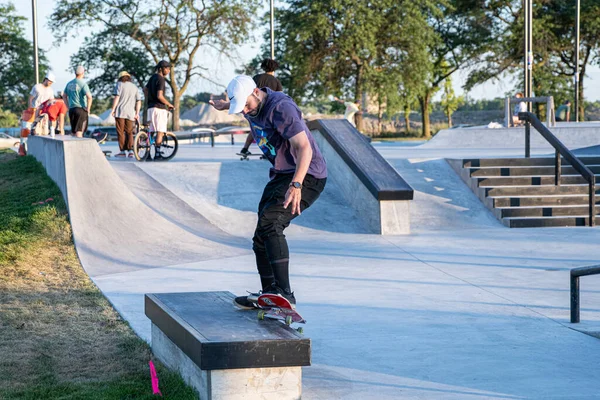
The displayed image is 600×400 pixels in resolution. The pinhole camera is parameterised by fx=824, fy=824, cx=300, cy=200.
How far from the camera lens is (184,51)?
160 feet

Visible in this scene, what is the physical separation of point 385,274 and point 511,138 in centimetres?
1426

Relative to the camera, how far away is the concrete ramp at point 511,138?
A: 71.5ft

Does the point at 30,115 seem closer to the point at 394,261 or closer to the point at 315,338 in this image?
the point at 394,261

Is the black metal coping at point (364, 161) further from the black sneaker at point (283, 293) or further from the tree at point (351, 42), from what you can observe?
the tree at point (351, 42)

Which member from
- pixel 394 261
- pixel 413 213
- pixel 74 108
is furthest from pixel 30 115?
pixel 394 261

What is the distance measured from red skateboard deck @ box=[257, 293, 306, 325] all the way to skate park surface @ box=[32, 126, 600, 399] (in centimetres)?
38

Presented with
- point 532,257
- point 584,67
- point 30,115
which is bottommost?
point 532,257

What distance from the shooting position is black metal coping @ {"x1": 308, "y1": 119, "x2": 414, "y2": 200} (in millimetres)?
11648

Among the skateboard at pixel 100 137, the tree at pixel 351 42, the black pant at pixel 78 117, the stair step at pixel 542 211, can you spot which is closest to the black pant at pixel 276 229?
the stair step at pixel 542 211

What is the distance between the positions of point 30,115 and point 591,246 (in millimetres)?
13890

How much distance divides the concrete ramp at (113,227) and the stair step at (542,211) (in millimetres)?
4494

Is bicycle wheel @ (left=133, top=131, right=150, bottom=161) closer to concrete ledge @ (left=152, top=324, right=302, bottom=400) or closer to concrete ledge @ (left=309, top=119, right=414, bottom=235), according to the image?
concrete ledge @ (left=309, top=119, right=414, bottom=235)

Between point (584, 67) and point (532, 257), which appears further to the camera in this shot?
point (584, 67)

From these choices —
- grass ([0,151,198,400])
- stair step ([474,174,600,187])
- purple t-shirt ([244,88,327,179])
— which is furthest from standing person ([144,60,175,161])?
purple t-shirt ([244,88,327,179])
